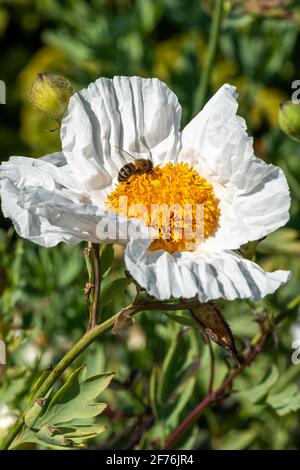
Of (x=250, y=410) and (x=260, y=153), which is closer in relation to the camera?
(x=250, y=410)

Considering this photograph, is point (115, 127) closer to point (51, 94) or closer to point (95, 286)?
point (51, 94)

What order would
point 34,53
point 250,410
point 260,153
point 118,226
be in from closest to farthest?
point 118,226, point 250,410, point 260,153, point 34,53

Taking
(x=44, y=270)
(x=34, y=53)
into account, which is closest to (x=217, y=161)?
(x=44, y=270)

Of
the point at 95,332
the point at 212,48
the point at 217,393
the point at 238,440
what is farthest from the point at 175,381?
the point at 212,48

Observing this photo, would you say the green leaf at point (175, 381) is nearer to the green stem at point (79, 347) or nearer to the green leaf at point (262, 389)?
the green leaf at point (262, 389)
